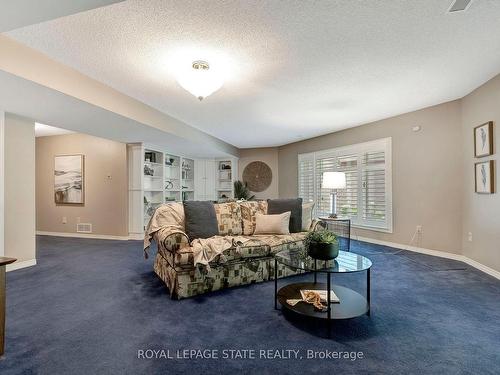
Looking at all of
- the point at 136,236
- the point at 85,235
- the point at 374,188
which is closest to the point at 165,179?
the point at 136,236

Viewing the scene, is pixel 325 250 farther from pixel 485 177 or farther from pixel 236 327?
pixel 485 177

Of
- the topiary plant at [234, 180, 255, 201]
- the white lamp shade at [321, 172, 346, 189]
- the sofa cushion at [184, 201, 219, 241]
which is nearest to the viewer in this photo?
the sofa cushion at [184, 201, 219, 241]

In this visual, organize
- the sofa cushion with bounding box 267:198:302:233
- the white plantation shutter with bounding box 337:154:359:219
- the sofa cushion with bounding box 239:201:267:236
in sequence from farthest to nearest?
the white plantation shutter with bounding box 337:154:359:219 → the sofa cushion with bounding box 267:198:302:233 → the sofa cushion with bounding box 239:201:267:236

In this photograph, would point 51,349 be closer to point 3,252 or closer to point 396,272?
point 3,252

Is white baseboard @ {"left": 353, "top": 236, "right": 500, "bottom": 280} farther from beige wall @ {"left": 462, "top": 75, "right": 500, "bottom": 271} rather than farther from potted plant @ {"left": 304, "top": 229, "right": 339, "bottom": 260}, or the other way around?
potted plant @ {"left": 304, "top": 229, "right": 339, "bottom": 260}

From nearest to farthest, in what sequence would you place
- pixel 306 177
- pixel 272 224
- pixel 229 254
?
pixel 229 254
pixel 272 224
pixel 306 177

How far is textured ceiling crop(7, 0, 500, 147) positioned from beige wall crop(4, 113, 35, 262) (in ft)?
5.45

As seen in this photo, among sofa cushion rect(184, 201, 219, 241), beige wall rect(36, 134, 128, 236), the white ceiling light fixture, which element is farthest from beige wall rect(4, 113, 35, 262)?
the white ceiling light fixture

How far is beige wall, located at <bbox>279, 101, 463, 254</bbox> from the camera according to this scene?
3.81 meters

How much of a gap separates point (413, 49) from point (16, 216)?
16.9 ft

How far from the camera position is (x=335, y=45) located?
2.29 meters

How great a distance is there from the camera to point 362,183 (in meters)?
5.06

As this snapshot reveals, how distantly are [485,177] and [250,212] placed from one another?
2970mm

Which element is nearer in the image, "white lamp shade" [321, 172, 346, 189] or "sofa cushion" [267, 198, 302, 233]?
"sofa cushion" [267, 198, 302, 233]
